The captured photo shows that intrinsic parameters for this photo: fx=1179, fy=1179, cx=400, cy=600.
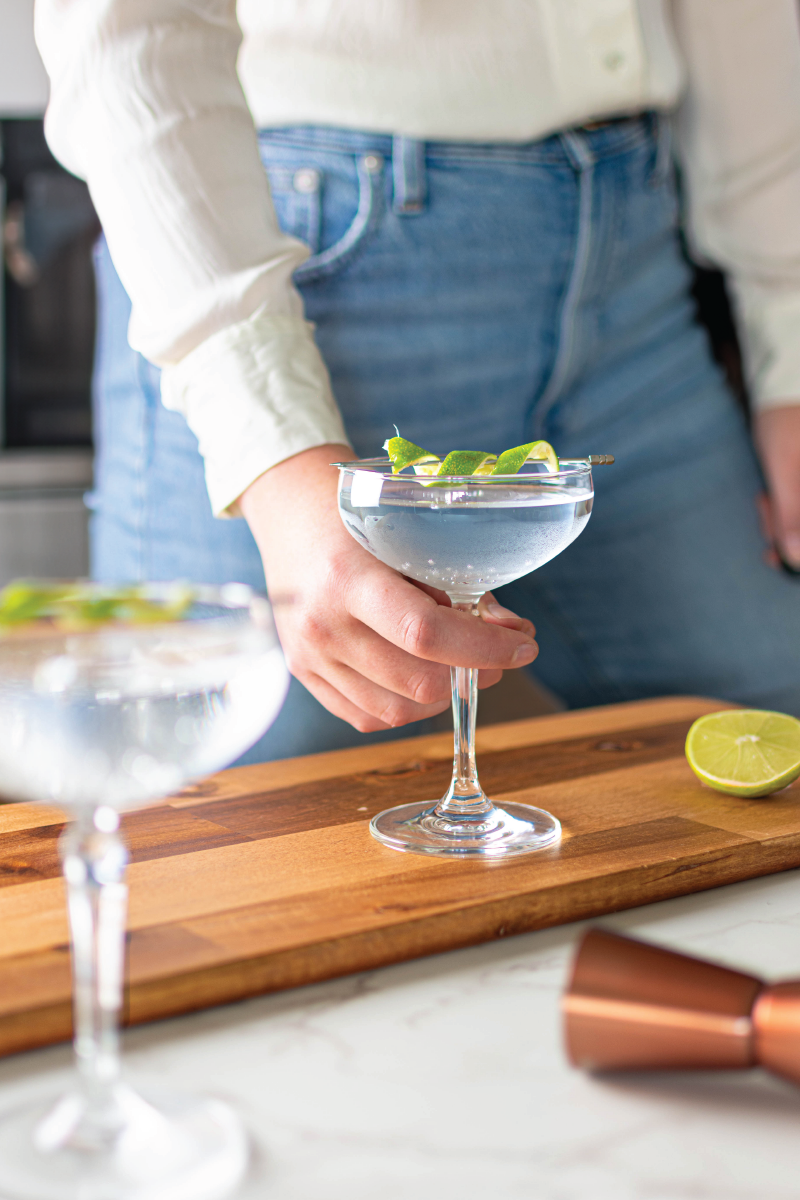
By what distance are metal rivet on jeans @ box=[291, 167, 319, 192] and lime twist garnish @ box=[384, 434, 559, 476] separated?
52 centimetres

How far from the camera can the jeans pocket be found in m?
1.22

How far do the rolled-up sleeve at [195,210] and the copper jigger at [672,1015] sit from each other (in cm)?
59

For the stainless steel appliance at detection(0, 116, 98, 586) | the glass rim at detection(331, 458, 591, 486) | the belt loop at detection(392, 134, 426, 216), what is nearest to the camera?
the glass rim at detection(331, 458, 591, 486)

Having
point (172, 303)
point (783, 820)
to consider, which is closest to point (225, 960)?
point (783, 820)

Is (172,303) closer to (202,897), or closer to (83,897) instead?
(202,897)

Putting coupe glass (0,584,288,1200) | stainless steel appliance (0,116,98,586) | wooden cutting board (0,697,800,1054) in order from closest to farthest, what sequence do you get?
coupe glass (0,584,288,1200)
wooden cutting board (0,697,800,1054)
stainless steel appliance (0,116,98,586)

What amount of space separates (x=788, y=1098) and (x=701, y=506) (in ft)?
3.37

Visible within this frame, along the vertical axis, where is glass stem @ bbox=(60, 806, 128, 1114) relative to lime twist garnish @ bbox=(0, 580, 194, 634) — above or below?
below

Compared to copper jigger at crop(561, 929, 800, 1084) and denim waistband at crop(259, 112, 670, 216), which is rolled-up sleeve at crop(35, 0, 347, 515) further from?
copper jigger at crop(561, 929, 800, 1084)

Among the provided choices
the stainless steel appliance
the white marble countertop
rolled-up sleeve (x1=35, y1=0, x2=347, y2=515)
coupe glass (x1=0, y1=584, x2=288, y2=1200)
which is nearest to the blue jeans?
rolled-up sleeve (x1=35, y1=0, x2=347, y2=515)

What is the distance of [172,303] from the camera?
103 cm

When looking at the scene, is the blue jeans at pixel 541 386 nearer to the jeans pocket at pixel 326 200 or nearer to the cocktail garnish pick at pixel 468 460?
the jeans pocket at pixel 326 200

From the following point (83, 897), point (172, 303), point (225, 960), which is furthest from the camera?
point (172, 303)

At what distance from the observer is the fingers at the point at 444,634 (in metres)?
0.80
